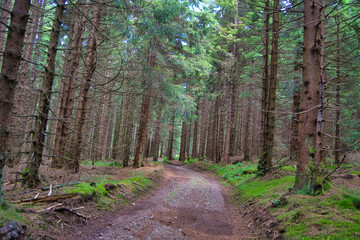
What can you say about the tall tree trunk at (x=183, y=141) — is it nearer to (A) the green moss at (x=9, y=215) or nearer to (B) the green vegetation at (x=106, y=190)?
(B) the green vegetation at (x=106, y=190)

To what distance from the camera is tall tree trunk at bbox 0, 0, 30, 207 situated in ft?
10.4

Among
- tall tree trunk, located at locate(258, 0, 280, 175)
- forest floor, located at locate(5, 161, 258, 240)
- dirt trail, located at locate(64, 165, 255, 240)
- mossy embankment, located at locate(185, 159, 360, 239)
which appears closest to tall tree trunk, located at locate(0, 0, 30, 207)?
forest floor, located at locate(5, 161, 258, 240)

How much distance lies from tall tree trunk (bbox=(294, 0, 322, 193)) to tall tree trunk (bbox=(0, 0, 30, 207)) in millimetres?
5858

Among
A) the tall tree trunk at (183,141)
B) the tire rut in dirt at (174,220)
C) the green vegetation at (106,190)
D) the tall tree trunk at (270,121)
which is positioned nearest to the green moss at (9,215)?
the tire rut in dirt at (174,220)

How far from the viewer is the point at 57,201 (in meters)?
4.57

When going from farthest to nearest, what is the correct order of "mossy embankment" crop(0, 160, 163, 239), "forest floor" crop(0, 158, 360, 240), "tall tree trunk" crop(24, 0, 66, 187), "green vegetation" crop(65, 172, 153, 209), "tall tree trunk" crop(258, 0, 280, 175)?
"tall tree trunk" crop(258, 0, 280, 175) < "green vegetation" crop(65, 172, 153, 209) < "tall tree trunk" crop(24, 0, 66, 187) < "forest floor" crop(0, 158, 360, 240) < "mossy embankment" crop(0, 160, 163, 239)

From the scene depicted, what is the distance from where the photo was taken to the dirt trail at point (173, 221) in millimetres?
4375

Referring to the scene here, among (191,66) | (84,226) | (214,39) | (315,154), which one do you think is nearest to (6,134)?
(84,226)

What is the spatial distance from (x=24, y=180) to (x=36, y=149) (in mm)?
886

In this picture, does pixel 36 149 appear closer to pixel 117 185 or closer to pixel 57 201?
pixel 57 201

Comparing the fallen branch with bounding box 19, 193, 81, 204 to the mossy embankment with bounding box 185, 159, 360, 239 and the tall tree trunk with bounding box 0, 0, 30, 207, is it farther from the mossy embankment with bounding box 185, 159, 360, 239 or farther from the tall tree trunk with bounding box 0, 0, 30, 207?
the mossy embankment with bounding box 185, 159, 360, 239

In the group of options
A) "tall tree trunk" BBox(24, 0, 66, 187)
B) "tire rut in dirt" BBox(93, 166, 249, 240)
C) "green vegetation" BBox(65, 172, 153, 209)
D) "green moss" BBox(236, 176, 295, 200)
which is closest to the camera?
"tire rut in dirt" BBox(93, 166, 249, 240)

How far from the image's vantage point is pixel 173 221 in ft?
18.1

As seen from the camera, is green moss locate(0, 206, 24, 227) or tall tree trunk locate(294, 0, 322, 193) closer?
green moss locate(0, 206, 24, 227)
